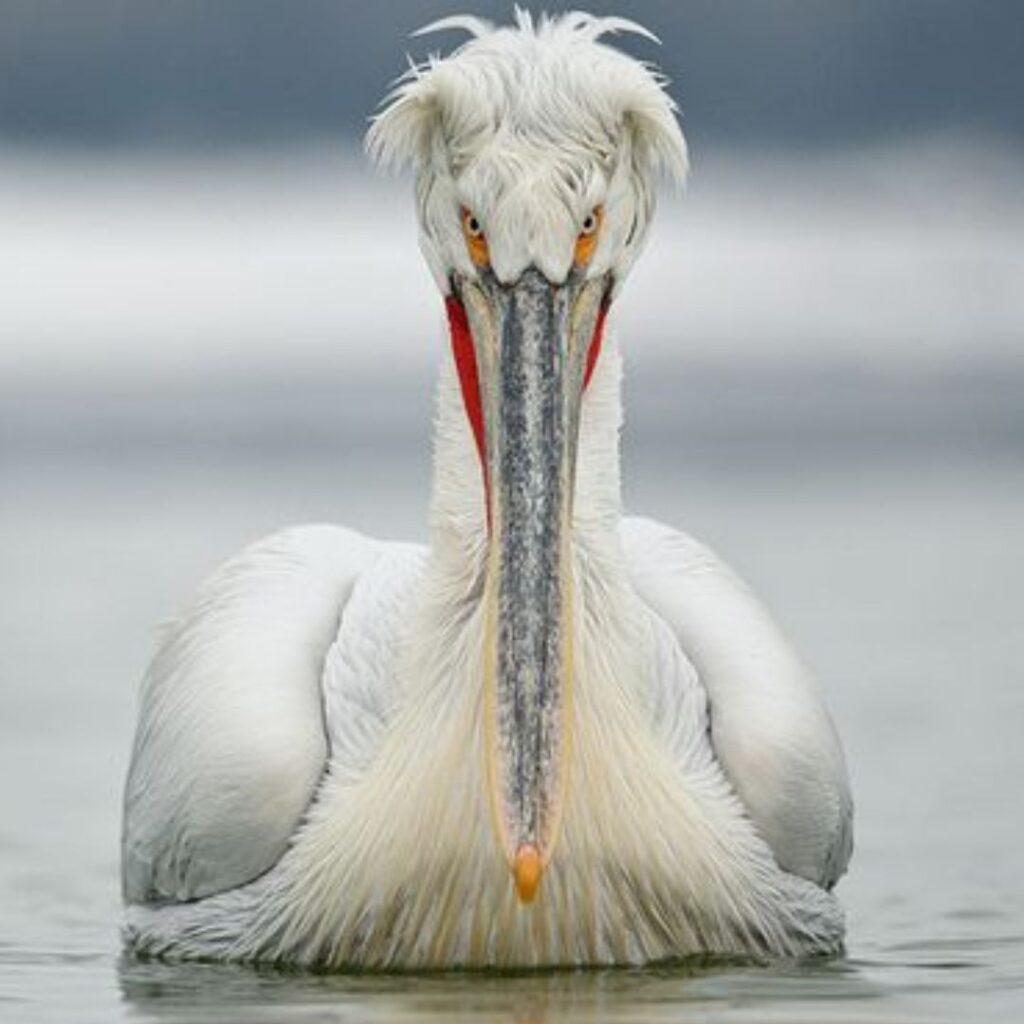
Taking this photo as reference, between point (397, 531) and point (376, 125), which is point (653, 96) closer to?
point (376, 125)

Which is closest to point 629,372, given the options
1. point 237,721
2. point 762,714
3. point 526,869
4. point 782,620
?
point 782,620

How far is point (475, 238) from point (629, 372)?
22230 millimetres

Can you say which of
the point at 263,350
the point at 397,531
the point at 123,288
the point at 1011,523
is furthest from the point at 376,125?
the point at 123,288

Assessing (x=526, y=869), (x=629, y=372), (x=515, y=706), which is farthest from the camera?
(x=629, y=372)

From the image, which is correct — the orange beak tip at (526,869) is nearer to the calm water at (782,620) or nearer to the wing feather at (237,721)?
the calm water at (782,620)

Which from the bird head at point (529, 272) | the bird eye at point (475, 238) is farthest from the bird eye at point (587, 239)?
the bird eye at point (475, 238)

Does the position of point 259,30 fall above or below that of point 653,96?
above

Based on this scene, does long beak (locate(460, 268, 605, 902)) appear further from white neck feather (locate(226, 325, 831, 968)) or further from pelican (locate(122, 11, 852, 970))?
white neck feather (locate(226, 325, 831, 968))

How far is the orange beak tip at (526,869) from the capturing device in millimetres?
8039

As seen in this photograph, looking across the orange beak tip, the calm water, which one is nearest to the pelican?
the orange beak tip

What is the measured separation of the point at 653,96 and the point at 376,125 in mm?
527

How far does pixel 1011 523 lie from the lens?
18250mm

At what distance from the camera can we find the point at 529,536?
8.28 metres

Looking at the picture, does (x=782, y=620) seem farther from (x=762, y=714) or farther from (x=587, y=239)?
(x=587, y=239)
